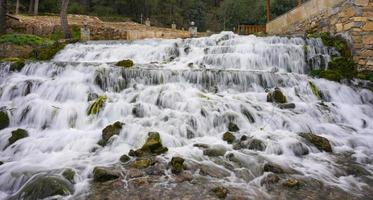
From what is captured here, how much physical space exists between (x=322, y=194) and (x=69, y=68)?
8515 mm

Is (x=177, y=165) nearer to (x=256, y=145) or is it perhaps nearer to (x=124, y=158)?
(x=124, y=158)

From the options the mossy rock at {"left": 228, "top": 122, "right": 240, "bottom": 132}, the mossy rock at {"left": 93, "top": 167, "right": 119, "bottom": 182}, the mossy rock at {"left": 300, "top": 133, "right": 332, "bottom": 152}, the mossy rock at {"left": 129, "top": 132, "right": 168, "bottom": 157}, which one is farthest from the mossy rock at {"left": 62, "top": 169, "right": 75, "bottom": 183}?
the mossy rock at {"left": 300, "top": 133, "right": 332, "bottom": 152}

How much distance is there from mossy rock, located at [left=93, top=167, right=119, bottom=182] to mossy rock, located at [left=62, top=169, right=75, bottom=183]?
1.16 feet

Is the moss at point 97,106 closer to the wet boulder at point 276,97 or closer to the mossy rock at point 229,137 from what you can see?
the mossy rock at point 229,137

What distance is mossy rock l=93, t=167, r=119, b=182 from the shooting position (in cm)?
518

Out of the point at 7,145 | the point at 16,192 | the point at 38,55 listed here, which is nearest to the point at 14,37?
the point at 38,55

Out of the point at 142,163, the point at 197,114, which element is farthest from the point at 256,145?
the point at 142,163

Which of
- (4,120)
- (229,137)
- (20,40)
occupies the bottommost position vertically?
(229,137)

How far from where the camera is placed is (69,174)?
532cm

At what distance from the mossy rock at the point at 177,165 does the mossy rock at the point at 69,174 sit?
1.60 meters

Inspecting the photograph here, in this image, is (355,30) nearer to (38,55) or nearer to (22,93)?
(22,93)

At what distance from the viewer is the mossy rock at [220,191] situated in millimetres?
4660

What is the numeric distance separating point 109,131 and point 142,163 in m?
1.63

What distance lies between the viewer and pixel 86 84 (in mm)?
9641
